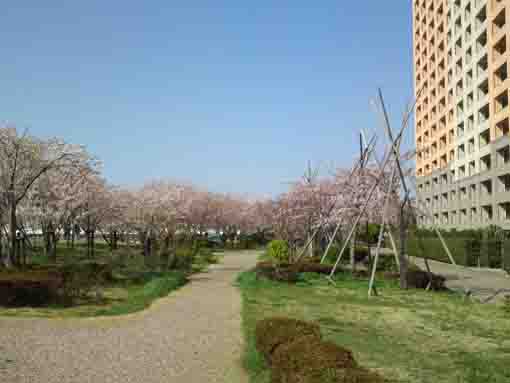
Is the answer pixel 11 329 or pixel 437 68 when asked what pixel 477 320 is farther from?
pixel 437 68

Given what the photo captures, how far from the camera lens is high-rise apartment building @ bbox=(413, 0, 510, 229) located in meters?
38.0

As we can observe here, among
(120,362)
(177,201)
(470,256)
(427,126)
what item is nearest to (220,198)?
(427,126)

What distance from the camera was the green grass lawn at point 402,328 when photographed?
22.3 feet

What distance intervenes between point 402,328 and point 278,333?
401cm

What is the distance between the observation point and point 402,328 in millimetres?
9852

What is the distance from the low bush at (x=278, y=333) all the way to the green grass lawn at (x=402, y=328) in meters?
0.28

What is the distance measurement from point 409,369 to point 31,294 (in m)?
9.04

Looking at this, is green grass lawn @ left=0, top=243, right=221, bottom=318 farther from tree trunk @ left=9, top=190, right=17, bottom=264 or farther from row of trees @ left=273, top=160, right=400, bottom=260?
row of trees @ left=273, top=160, right=400, bottom=260

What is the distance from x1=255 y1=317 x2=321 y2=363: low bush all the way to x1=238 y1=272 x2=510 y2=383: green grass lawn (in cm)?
28

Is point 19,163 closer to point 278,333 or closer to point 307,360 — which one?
point 278,333

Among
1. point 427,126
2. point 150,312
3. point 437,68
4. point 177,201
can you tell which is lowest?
point 150,312

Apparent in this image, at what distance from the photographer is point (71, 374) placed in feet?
22.2

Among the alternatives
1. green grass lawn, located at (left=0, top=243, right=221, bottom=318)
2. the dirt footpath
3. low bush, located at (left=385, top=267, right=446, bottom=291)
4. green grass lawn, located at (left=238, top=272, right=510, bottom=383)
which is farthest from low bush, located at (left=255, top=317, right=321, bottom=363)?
low bush, located at (left=385, top=267, right=446, bottom=291)

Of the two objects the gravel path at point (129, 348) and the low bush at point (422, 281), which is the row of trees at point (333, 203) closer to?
the low bush at point (422, 281)
